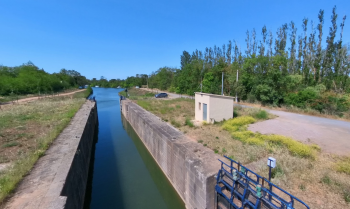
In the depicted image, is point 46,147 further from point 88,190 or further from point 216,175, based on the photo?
point 216,175

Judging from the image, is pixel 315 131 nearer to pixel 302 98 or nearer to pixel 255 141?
pixel 255 141

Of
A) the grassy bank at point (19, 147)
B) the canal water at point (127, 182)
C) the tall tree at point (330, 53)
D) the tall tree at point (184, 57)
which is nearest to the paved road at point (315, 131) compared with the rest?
the canal water at point (127, 182)

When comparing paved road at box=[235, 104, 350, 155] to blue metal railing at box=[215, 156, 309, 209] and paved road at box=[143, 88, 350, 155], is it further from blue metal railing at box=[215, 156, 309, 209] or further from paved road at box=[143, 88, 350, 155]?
blue metal railing at box=[215, 156, 309, 209]

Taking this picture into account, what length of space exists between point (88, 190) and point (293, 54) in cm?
3534

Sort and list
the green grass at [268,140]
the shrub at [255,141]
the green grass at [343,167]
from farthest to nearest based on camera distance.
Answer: the shrub at [255,141], the green grass at [268,140], the green grass at [343,167]

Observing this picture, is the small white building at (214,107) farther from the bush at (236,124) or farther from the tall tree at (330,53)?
the tall tree at (330,53)

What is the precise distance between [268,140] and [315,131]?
3.50 meters

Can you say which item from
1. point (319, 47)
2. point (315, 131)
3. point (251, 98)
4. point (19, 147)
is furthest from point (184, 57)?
point (19, 147)

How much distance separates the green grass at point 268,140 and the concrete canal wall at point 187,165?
241 centimetres

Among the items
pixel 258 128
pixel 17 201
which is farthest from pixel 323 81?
pixel 17 201

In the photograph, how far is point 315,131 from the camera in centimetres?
888

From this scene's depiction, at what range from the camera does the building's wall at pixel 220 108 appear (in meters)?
11.4

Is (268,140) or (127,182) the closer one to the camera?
(268,140)

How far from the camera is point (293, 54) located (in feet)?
95.5
